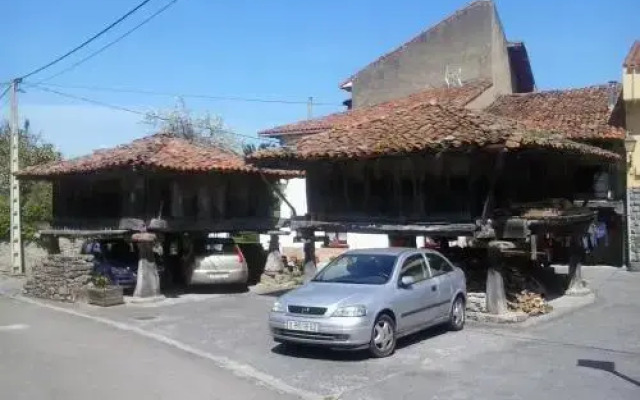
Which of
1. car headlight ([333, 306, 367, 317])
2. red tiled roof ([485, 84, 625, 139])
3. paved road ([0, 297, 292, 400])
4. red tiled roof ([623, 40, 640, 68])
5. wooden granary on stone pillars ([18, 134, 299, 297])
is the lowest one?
paved road ([0, 297, 292, 400])

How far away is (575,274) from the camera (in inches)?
686

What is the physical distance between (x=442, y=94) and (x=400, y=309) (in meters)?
17.8

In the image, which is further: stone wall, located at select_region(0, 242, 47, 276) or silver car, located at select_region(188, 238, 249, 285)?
stone wall, located at select_region(0, 242, 47, 276)

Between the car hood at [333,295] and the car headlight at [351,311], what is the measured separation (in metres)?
0.09

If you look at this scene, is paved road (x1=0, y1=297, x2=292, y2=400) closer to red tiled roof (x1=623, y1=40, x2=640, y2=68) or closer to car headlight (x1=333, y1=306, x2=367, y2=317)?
car headlight (x1=333, y1=306, x2=367, y2=317)

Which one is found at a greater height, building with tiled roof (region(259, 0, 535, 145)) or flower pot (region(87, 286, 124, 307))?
building with tiled roof (region(259, 0, 535, 145))

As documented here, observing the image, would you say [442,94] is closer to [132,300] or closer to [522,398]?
[132,300]

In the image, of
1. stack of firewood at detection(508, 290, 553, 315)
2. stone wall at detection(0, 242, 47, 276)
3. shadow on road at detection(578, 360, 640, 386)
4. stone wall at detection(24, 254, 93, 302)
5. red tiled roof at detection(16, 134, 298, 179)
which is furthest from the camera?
stone wall at detection(0, 242, 47, 276)

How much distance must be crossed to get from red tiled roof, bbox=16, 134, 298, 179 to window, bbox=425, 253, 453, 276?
24.4ft

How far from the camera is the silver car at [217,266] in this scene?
18281 mm

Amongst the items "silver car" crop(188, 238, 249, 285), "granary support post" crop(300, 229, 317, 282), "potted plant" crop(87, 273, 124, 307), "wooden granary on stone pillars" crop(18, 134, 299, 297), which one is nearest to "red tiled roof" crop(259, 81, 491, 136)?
"wooden granary on stone pillars" crop(18, 134, 299, 297)

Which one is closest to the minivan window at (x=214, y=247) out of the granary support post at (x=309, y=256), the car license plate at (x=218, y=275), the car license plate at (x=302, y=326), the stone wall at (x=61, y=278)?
the car license plate at (x=218, y=275)

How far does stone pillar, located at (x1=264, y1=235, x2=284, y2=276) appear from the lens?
2052 cm

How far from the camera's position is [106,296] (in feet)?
55.3
